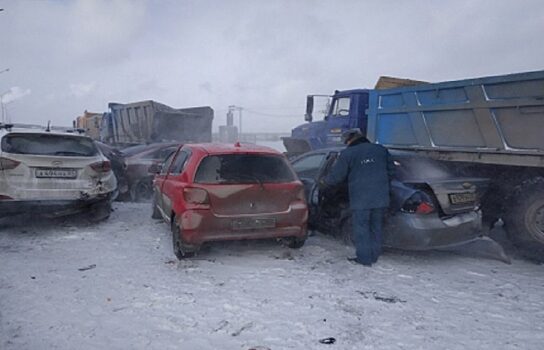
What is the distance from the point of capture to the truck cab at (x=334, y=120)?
9.54m

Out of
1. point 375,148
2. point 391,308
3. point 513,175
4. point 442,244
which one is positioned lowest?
point 391,308

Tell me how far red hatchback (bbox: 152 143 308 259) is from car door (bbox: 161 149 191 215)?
23 millimetres

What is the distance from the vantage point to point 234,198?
15.5 feet

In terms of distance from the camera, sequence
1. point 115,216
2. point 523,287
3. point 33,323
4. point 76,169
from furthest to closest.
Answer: point 115,216 → point 76,169 → point 523,287 → point 33,323

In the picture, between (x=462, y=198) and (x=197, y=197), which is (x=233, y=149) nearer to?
(x=197, y=197)

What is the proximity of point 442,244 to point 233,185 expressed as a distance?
2.60 metres

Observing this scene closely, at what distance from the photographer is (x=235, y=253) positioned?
5.27m

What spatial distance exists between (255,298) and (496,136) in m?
3.92

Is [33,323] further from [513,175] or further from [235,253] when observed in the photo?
[513,175]

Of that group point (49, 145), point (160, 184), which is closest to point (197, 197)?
point (160, 184)

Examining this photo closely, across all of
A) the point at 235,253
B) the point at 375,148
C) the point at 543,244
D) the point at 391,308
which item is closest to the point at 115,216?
the point at 235,253

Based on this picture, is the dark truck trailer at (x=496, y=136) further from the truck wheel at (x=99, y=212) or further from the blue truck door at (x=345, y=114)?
the truck wheel at (x=99, y=212)

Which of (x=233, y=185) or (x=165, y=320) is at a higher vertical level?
(x=233, y=185)

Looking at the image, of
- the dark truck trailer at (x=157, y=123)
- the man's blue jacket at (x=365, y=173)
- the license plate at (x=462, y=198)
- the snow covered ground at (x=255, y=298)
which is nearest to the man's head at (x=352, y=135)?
the man's blue jacket at (x=365, y=173)
